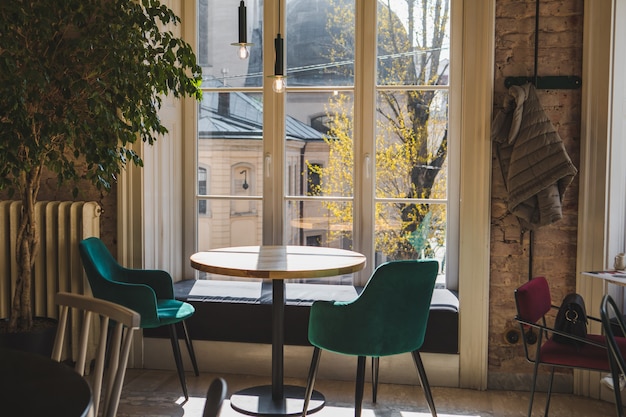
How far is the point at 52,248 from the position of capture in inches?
164

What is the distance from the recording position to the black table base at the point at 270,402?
3.54m

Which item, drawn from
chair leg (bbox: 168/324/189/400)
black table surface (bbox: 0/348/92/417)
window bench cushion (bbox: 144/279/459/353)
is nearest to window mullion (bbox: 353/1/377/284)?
window bench cushion (bbox: 144/279/459/353)

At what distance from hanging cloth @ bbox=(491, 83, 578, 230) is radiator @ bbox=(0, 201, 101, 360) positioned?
2.48 metres

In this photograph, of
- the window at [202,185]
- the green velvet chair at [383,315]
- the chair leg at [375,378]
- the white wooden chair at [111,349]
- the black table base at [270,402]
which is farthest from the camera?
the window at [202,185]

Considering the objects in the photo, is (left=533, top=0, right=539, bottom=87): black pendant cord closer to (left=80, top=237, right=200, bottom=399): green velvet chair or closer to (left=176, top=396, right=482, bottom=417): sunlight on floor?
(left=176, top=396, right=482, bottom=417): sunlight on floor

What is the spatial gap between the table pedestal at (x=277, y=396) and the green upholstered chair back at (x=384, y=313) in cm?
47

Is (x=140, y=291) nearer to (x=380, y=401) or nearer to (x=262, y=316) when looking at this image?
(x=262, y=316)

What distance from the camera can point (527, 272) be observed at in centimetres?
394

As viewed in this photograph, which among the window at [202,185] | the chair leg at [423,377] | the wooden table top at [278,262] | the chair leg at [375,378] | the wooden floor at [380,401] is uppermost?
the window at [202,185]

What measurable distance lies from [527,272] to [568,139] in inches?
31.2

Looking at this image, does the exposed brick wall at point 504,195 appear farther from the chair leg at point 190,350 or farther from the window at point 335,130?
the chair leg at point 190,350

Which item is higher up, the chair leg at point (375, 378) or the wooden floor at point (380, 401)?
the chair leg at point (375, 378)

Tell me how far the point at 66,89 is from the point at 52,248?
115 centimetres

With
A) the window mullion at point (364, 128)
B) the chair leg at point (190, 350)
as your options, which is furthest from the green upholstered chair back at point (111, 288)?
the window mullion at point (364, 128)
